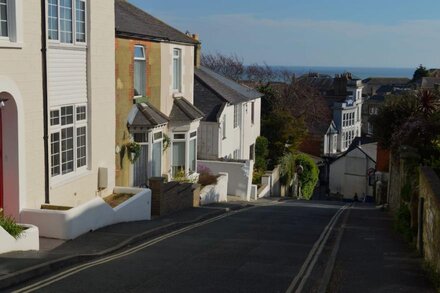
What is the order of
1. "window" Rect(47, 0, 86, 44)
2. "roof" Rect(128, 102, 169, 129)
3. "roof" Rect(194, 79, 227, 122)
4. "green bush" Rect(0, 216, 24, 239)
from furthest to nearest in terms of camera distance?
"roof" Rect(194, 79, 227, 122)
"roof" Rect(128, 102, 169, 129)
"window" Rect(47, 0, 86, 44)
"green bush" Rect(0, 216, 24, 239)

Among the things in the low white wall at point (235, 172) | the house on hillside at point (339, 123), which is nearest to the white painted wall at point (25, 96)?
the low white wall at point (235, 172)

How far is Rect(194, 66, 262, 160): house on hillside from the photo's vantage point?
30.4m

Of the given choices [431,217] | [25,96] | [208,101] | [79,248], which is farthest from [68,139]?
[208,101]

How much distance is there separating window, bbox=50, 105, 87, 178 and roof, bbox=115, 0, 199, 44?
3624 millimetres

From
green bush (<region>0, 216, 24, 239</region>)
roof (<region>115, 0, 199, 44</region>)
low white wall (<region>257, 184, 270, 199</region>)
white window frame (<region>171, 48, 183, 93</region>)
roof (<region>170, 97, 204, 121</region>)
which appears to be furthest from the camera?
low white wall (<region>257, 184, 270, 199</region>)

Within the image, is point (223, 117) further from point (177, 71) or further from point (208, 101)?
point (177, 71)

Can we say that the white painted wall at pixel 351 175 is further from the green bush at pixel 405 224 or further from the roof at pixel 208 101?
the green bush at pixel 405 224

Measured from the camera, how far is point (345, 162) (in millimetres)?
51812

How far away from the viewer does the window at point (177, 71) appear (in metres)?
23.0

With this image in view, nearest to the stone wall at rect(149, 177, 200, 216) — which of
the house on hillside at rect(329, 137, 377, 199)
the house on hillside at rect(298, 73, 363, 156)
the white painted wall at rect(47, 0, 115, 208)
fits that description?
the white painted wall at rect(47, 0, 115, 208)

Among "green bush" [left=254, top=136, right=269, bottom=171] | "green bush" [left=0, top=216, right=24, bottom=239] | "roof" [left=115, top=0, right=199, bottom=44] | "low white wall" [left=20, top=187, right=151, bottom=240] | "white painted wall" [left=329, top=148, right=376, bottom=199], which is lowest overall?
"white painted wall" [left=329, top=148, right=376, bottom=199]

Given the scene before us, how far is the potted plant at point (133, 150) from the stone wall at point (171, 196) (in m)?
1.28

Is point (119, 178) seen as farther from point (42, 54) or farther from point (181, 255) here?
point (181, 255)

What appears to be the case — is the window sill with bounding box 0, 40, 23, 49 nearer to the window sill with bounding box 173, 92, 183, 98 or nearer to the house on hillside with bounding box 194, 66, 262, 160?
the window sill with bounding box 173, 92, 183, 98
